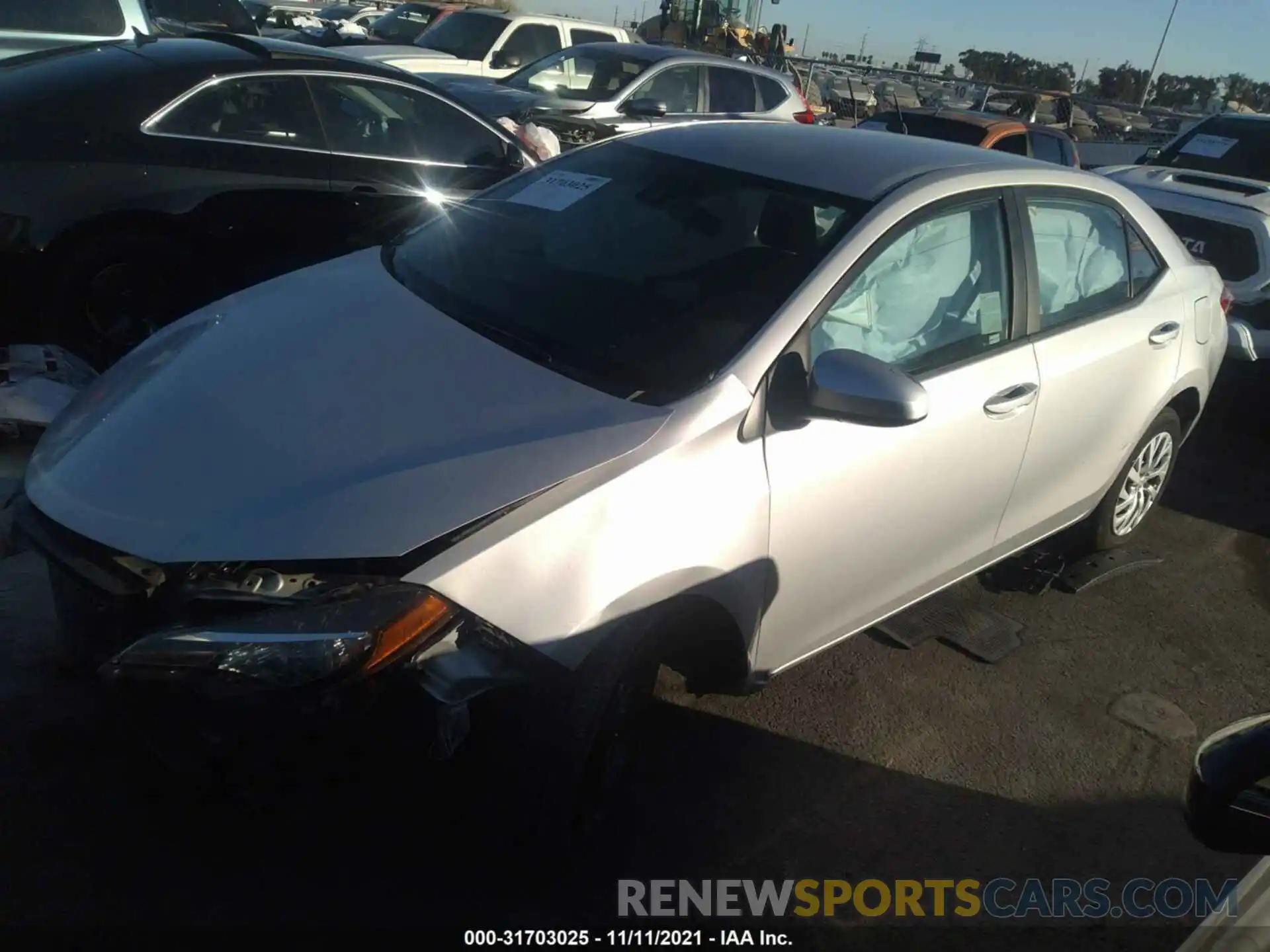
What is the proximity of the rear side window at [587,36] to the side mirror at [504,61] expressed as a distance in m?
0.91

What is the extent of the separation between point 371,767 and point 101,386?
141 cm

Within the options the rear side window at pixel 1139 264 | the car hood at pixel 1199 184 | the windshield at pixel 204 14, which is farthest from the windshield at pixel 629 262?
the windshield at pixel 204 14

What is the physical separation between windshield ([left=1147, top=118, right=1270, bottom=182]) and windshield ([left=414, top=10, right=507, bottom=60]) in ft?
26.5

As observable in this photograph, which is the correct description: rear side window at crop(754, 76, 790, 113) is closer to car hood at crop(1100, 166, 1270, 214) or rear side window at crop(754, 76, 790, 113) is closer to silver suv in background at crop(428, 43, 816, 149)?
silver suv in background at crop(428, 43, 816, 149)

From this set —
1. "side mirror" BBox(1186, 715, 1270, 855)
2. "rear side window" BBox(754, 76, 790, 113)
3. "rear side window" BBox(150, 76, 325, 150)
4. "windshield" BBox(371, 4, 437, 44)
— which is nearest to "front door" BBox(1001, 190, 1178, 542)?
"side mirror" BBox(1186, 715, 1270, 855)

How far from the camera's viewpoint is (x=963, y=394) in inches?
123

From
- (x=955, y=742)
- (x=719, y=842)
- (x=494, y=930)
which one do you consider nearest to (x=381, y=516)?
(x=494, y=930)

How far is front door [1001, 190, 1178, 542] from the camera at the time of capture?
3.53 metres

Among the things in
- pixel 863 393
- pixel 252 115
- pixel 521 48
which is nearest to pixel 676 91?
pixel 521 48

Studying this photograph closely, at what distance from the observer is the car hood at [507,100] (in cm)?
1016

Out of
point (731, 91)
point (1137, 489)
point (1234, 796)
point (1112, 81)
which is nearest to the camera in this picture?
point (1234, 796)

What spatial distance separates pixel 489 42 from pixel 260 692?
12677mm

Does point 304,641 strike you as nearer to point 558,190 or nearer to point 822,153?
point 558,190

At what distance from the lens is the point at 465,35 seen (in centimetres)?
1345
